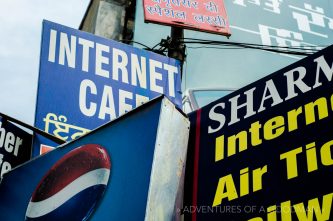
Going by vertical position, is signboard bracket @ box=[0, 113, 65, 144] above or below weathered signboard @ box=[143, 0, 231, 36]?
below

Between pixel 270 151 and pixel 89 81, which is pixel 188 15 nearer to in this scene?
pixel 89 81

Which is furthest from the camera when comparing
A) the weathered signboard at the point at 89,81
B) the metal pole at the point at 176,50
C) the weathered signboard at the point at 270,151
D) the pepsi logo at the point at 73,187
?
the metal pole at the point at 176,50

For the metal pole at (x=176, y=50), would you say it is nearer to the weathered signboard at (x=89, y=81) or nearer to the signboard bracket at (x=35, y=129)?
the weathered signboard at (x=89, y=81)

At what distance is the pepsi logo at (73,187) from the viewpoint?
11.3 ft

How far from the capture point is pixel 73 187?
3.68m

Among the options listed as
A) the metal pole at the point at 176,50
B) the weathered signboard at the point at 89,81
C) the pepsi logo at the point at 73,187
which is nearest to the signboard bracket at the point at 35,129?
the weathered signboard at the point at 89,81

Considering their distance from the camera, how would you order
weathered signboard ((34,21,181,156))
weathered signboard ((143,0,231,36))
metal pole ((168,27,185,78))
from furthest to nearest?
weathered signboard ((143,0,231,36))
metal pole ((168,27,185,78))
weathered signboard ((34,21,181,156))

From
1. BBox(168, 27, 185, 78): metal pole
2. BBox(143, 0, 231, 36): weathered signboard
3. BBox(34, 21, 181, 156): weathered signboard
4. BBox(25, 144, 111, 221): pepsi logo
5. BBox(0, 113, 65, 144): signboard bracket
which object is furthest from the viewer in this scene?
BBox(143, 0, 231, 36): weathered signboard

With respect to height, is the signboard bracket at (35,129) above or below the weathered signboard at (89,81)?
below

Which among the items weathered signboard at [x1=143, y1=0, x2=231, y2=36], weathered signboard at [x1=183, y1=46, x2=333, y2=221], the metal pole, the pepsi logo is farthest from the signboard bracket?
weathered signboard at [x1=143, y1=0, x2=231, y2=36]

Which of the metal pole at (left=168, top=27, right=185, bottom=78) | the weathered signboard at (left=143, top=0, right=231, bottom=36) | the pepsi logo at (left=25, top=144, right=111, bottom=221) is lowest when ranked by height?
the pepsi logo at (left=25, top=144, right=111, bottom=221)

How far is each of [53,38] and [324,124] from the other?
163 inches

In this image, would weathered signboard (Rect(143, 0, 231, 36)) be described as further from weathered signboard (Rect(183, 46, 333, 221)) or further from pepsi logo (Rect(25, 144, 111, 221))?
weathered signboard (Rect(183, 46, 333, 221))

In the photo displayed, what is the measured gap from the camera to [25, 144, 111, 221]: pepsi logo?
3450 millimetres
